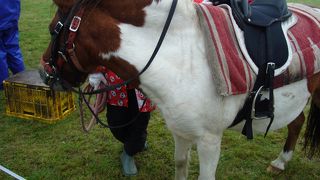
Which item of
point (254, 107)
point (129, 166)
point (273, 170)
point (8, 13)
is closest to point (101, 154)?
point (129, 166)

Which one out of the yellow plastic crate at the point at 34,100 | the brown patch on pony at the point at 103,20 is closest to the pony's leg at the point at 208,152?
the brown patch on pony at the point at 103,20

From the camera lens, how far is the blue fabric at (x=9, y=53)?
4887 millimetres

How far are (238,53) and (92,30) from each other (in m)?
0.76

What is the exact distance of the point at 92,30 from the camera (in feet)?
5.49

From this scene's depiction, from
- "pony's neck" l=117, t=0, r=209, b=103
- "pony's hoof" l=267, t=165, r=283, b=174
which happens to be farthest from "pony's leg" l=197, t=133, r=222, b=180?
"pony's hoof" l=267, t=165, r=283, b=174

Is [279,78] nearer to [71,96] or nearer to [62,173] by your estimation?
[62,173]

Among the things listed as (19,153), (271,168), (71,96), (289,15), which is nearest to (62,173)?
(19,153)

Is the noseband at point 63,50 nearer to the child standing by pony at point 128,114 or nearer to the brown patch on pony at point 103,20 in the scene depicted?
the brown patch on pony at point 103,20

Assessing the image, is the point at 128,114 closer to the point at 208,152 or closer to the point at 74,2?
the point at 208,152

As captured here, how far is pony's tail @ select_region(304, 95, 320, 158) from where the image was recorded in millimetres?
2926

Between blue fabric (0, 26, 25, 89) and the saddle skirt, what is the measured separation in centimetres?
374

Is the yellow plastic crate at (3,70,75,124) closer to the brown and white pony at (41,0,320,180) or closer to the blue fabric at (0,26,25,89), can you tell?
the blue fabric at (0,26,25,89)

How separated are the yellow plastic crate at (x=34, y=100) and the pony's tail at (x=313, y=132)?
2.59 metres

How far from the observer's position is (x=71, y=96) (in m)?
4.30
